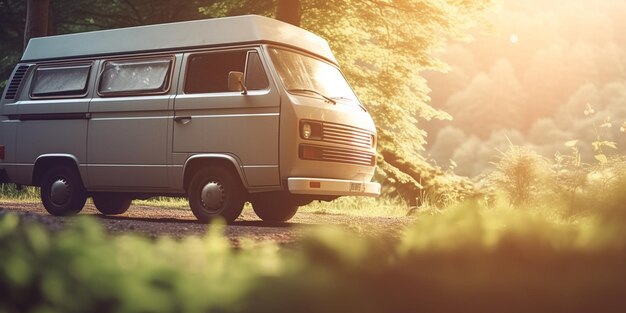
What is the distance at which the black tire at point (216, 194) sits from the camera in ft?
30.7

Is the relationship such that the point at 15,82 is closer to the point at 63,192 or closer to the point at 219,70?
the point at 63,192

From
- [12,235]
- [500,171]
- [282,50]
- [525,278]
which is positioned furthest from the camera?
[500,171]

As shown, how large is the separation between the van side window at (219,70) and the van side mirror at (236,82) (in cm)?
13

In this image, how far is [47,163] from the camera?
11.1 metres

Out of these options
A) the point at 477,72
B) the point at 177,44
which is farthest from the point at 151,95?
the point at 477,72

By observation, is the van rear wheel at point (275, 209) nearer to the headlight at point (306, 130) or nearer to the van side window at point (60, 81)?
the headlight at point (306, 130)

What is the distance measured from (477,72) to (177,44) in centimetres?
4699

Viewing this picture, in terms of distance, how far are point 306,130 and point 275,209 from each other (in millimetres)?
2096

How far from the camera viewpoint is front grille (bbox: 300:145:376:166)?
30.4 feet

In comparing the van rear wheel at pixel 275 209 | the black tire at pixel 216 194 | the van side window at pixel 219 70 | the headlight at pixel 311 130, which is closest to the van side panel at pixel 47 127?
the van side window at pixel 219 70

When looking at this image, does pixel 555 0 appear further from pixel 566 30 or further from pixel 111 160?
pixel 111 160

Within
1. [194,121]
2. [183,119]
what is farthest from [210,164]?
[183,119]

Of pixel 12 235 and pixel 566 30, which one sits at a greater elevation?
pixel 566 30

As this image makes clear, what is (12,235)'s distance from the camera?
316 centimetres
